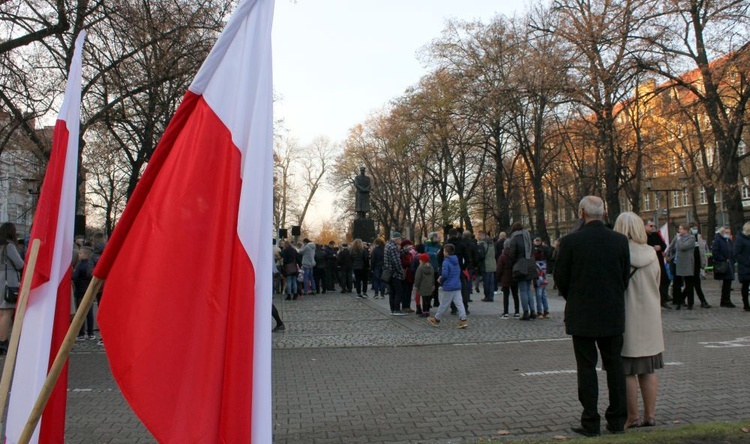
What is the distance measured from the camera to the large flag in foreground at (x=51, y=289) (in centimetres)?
353

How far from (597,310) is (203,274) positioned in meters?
3.56

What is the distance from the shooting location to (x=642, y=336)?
5.41 metres

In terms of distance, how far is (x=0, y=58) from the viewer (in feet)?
40.1

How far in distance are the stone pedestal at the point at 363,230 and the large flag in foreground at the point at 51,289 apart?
25.7 meters

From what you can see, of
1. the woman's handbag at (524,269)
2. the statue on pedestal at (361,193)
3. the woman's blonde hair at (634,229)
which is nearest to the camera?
the woman's blonde hair at (634,229)

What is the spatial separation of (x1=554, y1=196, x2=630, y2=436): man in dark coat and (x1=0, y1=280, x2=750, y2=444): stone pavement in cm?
45

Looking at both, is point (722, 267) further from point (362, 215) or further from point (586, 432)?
point (362, 215)

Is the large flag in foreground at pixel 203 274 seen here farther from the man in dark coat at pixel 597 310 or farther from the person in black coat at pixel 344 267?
the person in black coat at pixel 344 267

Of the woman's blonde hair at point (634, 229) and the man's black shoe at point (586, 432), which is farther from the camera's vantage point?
the woman's blonde hair at point (634, 229)

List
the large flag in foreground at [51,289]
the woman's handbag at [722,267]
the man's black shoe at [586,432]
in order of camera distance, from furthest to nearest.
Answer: the woman's handbag at [722,267]
the man's black shoe at [586,432]
the large flag in foreground at [51,289]

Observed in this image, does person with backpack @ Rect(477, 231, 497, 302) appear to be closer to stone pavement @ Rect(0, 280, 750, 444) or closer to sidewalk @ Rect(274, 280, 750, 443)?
sidewalk @ Rect(274, 280, 750, 443)

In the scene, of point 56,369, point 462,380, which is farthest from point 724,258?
point 56,369

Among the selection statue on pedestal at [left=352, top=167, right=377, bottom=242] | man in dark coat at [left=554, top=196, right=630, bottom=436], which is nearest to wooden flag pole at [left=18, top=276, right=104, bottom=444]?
man in dark coat at [left=554, top=196, right=630, bottom=436]

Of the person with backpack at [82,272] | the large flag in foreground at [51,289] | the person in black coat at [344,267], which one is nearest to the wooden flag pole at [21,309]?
the large flag in foreground at [51,289]
